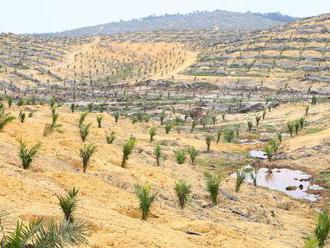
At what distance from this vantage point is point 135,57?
414 ft

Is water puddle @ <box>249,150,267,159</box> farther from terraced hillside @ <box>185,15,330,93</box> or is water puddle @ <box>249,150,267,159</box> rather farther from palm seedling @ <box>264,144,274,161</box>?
terraced hillside @ <box>185,15,330,93</box>

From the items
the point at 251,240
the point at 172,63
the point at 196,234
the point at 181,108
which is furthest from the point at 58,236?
the point at 172,63

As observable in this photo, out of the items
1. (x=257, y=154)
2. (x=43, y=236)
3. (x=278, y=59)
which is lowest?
(x=257, y=154)

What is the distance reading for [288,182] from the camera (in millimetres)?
35656

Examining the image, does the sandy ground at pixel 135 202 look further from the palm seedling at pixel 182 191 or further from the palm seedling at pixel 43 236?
the palm seedling at pixel 43 236

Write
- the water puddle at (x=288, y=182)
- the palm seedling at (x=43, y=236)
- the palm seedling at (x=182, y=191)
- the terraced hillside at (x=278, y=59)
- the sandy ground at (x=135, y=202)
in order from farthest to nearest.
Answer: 1. the terraced hillside at (x=278, y=59)
2. the water puddle at (x=288, y=182)
3. the palm seedling at (x=182, y=191)
4. the sandy ground at (x=135, y=202)
5. the palm seedling at (x=43, y=236)

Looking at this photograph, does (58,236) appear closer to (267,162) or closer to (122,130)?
(267,162)

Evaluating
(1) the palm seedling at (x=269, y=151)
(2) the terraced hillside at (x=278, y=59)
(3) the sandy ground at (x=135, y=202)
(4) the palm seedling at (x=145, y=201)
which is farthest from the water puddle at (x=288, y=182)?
(2) the terraced hillside at (x=278, y=59)

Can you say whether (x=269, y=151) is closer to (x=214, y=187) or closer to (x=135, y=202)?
(x=214, y=187)

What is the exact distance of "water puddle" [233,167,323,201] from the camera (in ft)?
108

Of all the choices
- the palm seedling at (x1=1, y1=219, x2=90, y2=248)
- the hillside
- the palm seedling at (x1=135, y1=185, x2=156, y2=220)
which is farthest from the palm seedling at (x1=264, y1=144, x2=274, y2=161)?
the palm seedling at (x1=1, y1=219, x2=90, y2=248)

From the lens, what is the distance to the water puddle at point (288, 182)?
32969 mm

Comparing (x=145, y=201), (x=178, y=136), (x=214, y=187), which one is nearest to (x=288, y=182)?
(x=214, y=187)

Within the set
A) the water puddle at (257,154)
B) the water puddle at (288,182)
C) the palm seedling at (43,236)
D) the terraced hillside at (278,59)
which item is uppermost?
the palm seedling at (43,236)
